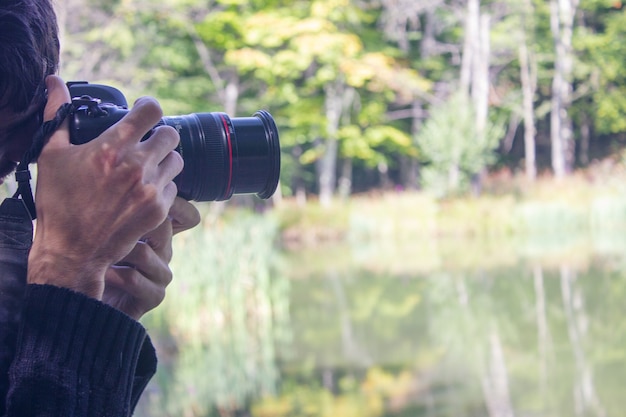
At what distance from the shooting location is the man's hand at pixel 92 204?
717 mm

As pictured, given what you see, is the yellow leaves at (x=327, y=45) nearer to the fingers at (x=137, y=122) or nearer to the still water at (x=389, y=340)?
the still water at (x=389, y=340)

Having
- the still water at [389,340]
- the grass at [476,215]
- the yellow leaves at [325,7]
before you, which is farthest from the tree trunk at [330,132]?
the still water at [389,340]

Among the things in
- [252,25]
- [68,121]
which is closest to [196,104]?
[252,25]

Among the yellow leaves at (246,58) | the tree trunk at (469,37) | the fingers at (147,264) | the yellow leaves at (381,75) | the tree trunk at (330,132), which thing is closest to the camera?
the fingers at (147,264)

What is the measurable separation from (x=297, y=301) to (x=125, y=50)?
17.3 feet

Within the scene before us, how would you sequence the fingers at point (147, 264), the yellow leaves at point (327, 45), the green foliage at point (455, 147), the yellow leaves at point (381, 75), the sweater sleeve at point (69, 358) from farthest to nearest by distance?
the yellow leaves at point (381, 75), the yellow leaves at point (327, 45), the green foliage at point (455, 147), the fingers at point (147, 264), the sweater sleeve at point (69, 358)

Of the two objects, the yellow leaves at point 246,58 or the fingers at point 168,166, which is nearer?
the fingers at point 168,166

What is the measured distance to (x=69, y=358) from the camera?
0.71 m

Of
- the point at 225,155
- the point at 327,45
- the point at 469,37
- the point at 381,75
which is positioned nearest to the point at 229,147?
the point at 225,155

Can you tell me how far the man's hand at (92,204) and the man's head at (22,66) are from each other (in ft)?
0.14

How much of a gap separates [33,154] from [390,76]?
44.9ft

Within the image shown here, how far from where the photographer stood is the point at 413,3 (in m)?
14.3

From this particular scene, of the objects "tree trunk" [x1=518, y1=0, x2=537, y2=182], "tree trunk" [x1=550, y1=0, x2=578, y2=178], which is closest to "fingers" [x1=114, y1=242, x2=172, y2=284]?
"tree trunk" [x1=518, y1=0, x2=537, y2=182]

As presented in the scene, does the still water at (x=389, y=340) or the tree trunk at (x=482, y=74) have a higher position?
the tree trunk at (x=482, y=74)
